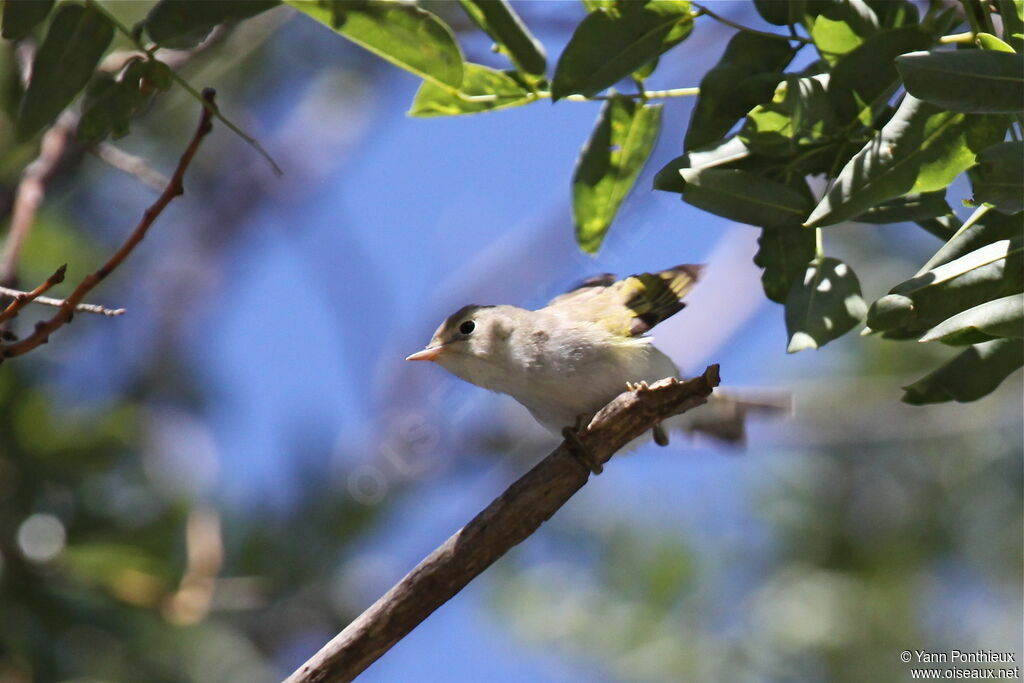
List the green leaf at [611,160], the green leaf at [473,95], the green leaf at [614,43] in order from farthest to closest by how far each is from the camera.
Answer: the green leaf at [611,160], the green leaf at [473,95], the green leaf at [614,43]

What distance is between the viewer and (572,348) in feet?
9.93

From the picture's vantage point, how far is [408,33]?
85.8 inches

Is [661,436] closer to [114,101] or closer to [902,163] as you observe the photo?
[902,163]

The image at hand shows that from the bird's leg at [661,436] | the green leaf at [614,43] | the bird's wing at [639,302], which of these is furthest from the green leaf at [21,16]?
the bird's leg at [661,436]

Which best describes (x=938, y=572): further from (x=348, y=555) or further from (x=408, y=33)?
(x=408, y=33)

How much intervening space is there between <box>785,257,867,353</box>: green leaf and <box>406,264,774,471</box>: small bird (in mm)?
791

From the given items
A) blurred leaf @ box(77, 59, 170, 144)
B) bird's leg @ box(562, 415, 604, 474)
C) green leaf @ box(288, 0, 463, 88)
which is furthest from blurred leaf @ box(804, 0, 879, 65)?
blurred leaf @ box(77, 59, 170, 144)

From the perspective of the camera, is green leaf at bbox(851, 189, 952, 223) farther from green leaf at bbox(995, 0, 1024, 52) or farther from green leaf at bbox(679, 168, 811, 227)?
green leaf at bbox(995, 0, 1024, 52)

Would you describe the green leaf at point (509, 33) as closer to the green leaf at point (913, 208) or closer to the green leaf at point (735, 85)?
the green leaf at point (735, 85)

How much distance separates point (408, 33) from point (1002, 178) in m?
1.15

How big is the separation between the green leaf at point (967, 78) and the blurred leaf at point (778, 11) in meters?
0.50

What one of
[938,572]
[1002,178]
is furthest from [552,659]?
[1002,178]

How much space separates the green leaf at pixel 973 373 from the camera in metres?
2.00

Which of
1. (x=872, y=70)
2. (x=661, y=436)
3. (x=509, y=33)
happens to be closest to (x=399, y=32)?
(x=509, y=33)
